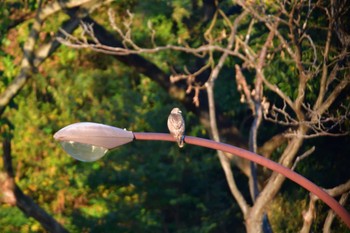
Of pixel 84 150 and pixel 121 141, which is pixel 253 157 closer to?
pixel 121 141

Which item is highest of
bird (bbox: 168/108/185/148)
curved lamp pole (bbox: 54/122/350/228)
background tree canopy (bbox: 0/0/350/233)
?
curved lamp pole (bbox: 54/122/350/228)

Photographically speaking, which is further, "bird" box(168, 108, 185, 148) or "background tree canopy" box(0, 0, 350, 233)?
"background tree canopy" box(0, 0, 350, 233)

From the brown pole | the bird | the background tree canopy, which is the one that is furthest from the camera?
the background tree canopy

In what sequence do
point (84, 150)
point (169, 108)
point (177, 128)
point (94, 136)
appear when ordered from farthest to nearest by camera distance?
1. point (169, 108)
2. point (177, 128)
3. point (84, 150)
4. point (94, 136)

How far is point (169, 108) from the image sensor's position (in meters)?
25.8

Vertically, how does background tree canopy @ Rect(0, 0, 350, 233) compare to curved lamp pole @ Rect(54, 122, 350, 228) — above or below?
below

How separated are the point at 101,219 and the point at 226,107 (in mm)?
3593

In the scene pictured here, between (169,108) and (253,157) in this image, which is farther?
(169,108)

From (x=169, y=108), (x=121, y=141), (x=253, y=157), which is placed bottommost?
(x=169, y=108)

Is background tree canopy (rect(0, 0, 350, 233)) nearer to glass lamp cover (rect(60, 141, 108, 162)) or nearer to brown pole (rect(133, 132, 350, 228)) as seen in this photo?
brown pole (rect(133, 132, 350, 228))

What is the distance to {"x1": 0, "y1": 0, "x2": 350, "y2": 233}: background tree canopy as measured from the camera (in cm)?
1792

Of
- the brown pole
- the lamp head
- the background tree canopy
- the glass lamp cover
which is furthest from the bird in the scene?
the background tree canopy

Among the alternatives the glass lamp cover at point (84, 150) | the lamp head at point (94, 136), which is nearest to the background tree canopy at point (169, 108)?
the glass lamp cover at point (84, 150)

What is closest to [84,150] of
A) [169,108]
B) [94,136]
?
[94,136]
